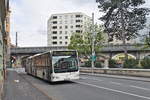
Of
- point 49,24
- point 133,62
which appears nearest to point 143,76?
point 133,62

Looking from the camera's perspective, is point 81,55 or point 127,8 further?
point 81,55

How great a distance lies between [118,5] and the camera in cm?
4372

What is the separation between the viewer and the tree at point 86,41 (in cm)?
5406

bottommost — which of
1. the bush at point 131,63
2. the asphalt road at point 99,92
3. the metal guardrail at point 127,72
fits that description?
the asphalt road at point 99,92

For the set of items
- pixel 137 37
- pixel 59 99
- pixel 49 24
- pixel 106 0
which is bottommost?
pixel 59 99

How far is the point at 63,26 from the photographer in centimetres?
13112

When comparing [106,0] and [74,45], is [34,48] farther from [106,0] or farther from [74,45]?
[106,0]

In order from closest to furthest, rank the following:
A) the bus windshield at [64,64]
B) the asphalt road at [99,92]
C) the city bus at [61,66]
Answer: the asphalt road at [99,92] → the city bus at [61,66] → the bus windshield at [64,64]

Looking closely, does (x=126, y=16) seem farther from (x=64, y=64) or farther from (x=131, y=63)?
(x=64, y=64)

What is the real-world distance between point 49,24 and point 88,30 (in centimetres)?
8194

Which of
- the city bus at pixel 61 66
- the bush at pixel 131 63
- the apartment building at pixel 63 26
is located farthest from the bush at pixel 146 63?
the apartment building at pixel 63 26

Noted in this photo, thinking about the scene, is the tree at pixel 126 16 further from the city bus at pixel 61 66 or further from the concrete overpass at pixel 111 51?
the city bus at pixel 61 66

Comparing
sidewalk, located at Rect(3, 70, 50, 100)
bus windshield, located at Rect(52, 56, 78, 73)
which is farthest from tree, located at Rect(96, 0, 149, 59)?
sidewalk, located at Rect(3, 70, 50, 100)

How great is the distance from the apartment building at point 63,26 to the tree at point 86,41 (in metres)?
70.5
